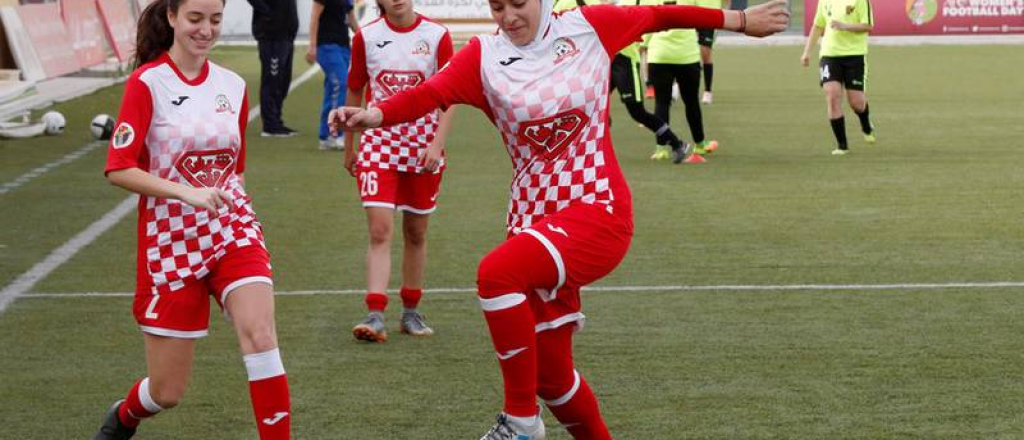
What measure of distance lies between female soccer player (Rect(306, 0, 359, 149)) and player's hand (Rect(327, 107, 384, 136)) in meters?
12.2

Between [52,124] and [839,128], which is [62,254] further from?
[52,124]

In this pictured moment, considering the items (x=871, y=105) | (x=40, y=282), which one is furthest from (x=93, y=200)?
(x=871, y=105)

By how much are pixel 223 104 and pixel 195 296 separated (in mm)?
639

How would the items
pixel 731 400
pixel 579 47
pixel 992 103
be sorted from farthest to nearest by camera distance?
1. pixel 992 103
2. pixel 731 400
3. pixel 579 47

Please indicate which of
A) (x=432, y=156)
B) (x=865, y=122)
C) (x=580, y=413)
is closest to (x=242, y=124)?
(x=580, y=413)

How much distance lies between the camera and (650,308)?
9016 millimetres

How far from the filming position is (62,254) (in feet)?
36.3

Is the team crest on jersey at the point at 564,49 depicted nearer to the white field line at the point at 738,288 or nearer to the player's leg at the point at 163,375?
the player's leg at the point at 163,375

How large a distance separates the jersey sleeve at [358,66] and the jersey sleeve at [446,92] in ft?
8.86

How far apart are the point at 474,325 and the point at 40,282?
2.91m

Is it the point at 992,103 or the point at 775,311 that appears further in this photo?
the point at 992,103

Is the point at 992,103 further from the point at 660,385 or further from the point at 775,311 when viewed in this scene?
the point at 660,385

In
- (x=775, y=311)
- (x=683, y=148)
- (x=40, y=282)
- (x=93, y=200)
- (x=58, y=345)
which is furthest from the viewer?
(x=683, y=148)

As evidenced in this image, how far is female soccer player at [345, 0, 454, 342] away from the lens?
8.23 m
